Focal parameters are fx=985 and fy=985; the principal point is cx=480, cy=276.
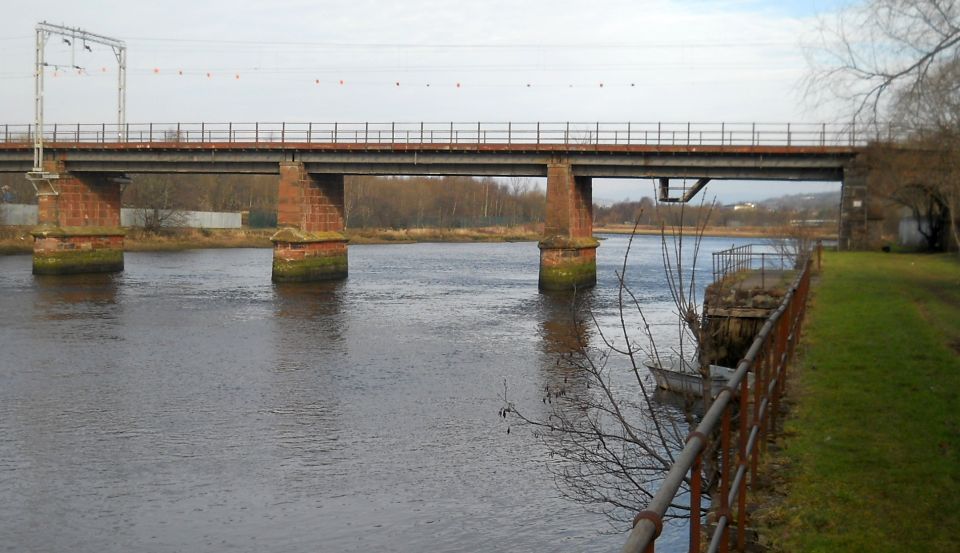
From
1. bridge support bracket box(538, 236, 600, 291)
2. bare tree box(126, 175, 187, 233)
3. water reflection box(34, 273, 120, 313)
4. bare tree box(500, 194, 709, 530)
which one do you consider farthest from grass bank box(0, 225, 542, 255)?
bare tree box(500, 194, 709, 530)

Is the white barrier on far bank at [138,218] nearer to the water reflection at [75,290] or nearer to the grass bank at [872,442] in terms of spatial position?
the water reflection at [75,290]

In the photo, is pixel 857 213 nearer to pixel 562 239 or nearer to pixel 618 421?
pixel 562 239

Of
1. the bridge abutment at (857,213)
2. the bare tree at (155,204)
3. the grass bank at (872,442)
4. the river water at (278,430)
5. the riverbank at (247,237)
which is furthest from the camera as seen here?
the bare tree at (155,204)

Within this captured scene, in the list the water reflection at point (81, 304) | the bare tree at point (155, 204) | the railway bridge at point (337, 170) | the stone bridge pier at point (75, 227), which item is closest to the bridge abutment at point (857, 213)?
the railway bridge at point (337, 170)

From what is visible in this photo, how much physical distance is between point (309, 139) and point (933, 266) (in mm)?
29718

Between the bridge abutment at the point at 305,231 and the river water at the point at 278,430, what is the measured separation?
1157 cm

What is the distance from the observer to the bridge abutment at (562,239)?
47.3m

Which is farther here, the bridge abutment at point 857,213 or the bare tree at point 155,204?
the bare tree at point 155,204

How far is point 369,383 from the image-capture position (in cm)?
2191

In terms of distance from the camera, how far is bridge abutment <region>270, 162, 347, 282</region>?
50.0 meters

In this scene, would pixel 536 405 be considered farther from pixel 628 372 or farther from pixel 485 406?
pixel 628 372

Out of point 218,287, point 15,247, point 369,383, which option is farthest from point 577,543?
point 15,247

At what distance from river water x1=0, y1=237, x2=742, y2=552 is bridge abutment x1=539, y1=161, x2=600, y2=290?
8.95m

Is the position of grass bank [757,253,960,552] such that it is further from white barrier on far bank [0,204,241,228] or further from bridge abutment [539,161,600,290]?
white barrier on far bank [0,204,241,228]
